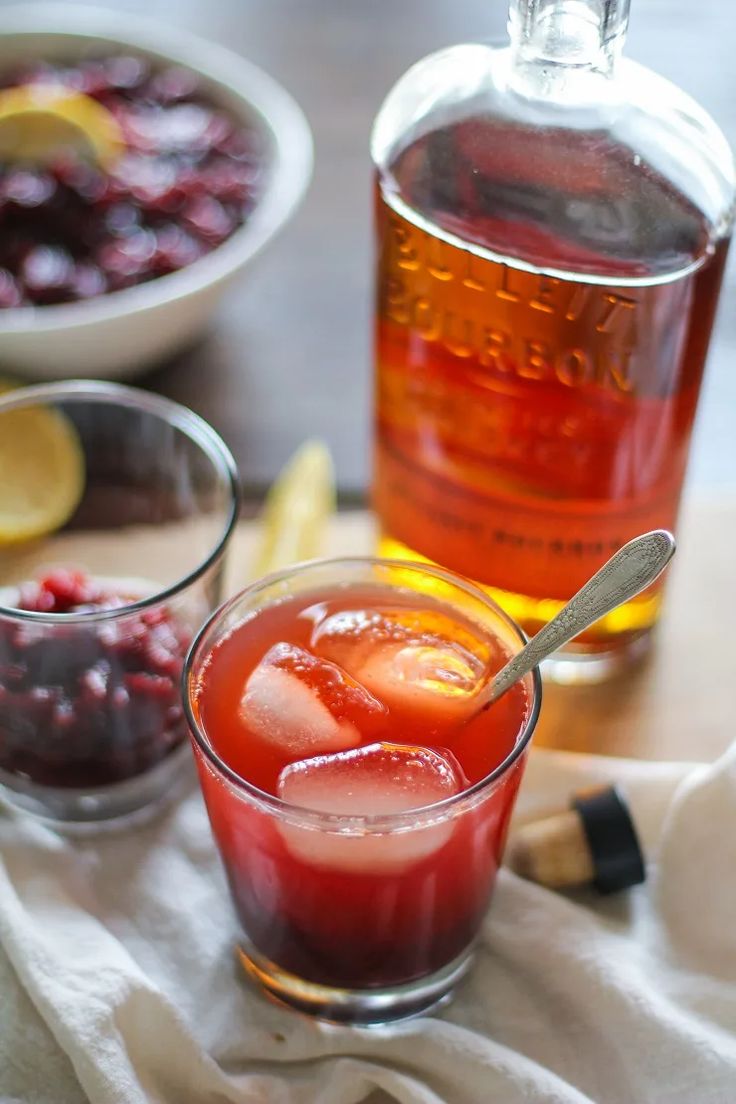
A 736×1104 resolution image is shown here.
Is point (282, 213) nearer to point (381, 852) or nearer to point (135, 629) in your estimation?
point (135, 629)

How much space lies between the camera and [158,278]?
61.3 inches

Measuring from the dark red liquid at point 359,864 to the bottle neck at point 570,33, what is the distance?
437 millimetres

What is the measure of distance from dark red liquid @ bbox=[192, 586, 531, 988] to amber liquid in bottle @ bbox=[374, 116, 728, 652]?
22cm

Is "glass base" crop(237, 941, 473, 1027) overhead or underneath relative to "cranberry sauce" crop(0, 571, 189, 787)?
underneath

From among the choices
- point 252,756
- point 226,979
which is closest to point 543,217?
point 252,756

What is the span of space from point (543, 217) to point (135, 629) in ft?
1.51

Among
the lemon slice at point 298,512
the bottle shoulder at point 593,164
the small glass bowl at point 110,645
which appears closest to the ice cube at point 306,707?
the small glass bowl at point 110,645

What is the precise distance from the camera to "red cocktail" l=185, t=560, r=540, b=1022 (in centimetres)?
91

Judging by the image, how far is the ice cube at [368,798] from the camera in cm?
90

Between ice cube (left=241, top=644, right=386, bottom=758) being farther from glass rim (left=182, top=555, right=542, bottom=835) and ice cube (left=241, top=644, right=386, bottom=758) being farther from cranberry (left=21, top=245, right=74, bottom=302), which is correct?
cranberry (left=21, top=245, right=74, bottom=302)

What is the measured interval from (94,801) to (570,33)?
0.72 meters

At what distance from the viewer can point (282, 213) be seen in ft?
5.21

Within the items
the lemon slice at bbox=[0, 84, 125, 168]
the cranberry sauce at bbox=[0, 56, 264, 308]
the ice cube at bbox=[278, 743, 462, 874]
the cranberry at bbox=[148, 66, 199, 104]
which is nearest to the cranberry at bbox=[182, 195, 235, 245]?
the cranberry sauce at bbox=[0, 56, 264, 308]

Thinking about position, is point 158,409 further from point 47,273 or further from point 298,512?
point 47,273
